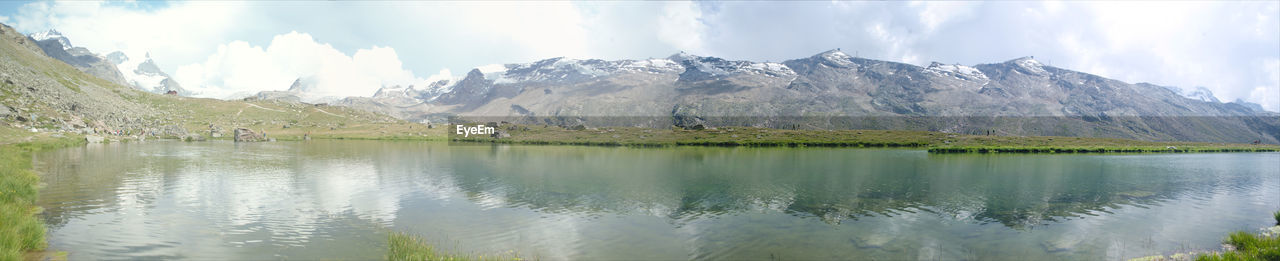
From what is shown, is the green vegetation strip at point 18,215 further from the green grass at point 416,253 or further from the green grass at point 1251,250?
the green grass at point 1251,250

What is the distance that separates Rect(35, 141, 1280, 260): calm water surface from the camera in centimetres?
2019

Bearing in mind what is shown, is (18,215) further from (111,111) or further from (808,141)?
(808,141)

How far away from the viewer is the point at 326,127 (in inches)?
6909

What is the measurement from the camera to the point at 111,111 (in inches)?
4397

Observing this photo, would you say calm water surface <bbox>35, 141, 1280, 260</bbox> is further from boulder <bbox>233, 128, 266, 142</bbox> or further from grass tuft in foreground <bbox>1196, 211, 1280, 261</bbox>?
boulder <bbox>233, 128, 266, 142</bbox>

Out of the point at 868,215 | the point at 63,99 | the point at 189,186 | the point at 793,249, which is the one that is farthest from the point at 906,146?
the point at 63,99

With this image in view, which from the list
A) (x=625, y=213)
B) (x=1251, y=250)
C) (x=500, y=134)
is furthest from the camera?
(x=500, y=134)

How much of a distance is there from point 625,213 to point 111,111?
5747 inches

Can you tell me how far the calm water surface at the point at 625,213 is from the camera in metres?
20.2

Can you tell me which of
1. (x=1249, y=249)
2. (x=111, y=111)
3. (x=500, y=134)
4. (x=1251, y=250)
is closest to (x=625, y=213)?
(x=1251, y=250)

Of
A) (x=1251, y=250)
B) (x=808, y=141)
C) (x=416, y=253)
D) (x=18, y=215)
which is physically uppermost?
(x=808, y=141)

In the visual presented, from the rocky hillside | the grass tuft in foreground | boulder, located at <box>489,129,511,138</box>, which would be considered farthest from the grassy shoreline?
the grass tuft in foreground

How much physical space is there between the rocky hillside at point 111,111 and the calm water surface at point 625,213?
1968 inches

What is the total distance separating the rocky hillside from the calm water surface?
164ft
